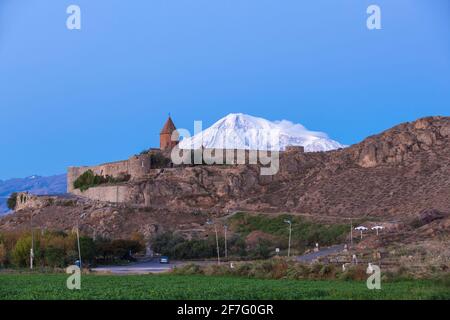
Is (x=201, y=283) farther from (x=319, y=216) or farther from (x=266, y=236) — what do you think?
(x=319, y=216)

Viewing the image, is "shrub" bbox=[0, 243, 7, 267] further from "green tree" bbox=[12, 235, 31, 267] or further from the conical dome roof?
the conical dome roof

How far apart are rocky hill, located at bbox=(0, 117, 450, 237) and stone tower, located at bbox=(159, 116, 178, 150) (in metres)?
12.0

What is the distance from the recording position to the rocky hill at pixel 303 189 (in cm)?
5359

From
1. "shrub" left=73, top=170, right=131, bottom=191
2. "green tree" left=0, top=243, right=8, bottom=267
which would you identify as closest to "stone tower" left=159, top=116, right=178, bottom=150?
"shrub" left=73, top=170, right=131, bottom=191

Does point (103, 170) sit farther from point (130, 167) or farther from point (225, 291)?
point (225, 291)

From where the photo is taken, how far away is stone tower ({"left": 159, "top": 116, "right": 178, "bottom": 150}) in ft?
249

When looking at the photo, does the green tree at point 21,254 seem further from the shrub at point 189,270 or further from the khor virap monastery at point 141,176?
the khor virap monastery at point 141,176

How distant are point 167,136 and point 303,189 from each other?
66.2 ft

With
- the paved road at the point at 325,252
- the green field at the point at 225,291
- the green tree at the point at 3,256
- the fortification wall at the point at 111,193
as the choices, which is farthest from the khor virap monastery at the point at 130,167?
the green field at the point at 225,291

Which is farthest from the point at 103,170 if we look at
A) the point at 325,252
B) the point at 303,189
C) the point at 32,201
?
the point at 325,252

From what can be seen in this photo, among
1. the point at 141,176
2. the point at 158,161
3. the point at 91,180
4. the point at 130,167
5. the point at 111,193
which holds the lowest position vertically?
the point at 111,193

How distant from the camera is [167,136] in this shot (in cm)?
7600
